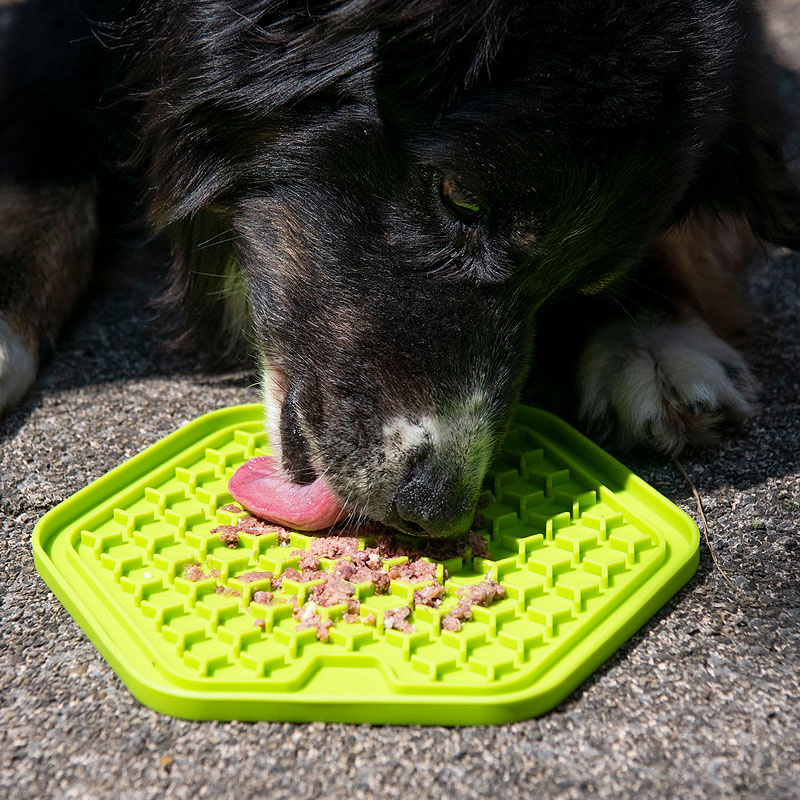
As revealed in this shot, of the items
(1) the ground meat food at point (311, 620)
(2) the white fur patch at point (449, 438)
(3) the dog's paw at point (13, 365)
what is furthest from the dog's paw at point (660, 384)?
(3) the dog's paw at point (13, 365)

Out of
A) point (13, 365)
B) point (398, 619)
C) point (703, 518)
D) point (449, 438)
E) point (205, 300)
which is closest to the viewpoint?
point (398, 619)

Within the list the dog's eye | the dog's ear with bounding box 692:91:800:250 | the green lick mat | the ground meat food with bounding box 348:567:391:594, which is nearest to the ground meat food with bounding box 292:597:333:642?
the green lick mat

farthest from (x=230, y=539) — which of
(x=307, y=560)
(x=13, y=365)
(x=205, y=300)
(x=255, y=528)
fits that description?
(x=205, y=300)

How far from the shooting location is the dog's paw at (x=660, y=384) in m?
2.42

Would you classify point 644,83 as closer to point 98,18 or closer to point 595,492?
point 595,492

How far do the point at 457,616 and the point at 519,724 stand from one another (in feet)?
0.75

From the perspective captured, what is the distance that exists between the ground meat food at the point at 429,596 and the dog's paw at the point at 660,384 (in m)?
0.84

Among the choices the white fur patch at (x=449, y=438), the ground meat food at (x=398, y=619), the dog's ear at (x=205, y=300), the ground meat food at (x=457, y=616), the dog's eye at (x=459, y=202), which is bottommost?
the dog's ear at (x=205, y=300)

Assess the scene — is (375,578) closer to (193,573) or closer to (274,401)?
(193,573)

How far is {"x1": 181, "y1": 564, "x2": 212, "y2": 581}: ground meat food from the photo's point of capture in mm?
1826

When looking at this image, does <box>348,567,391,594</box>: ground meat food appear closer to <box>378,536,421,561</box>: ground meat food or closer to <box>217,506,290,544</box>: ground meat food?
<box>378,536,421,561</box>: ground meat food

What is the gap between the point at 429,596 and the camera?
178 cm

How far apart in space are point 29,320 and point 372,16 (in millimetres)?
1364

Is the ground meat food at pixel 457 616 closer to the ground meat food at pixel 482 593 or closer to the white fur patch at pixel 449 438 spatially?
the ground meat food at pixel 482 593
